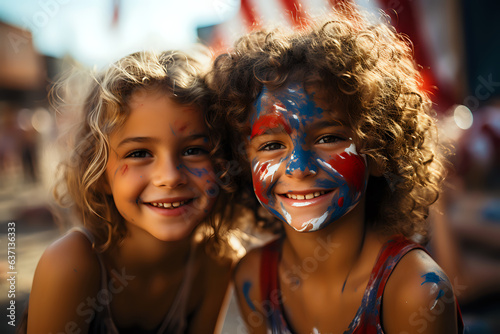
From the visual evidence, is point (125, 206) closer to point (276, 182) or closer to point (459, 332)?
point (276, 182)

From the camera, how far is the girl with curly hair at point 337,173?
47.4 inches

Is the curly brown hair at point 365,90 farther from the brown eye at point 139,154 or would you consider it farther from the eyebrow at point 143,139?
the brown eye at point 139,154

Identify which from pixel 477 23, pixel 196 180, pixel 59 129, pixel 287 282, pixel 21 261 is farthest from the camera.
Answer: pixel 21 261

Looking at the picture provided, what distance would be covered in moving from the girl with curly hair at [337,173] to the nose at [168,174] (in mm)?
269

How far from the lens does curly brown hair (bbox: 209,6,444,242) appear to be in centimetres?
124

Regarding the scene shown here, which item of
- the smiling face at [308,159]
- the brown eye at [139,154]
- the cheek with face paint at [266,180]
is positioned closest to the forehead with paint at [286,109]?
the smiling face at [308,159]

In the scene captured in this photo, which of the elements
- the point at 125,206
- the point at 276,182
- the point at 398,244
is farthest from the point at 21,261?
the point at 398,244

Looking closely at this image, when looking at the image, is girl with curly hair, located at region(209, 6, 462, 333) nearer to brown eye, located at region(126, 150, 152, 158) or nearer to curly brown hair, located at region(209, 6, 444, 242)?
curly brown hair, located at region(209, 6, 444, 242)

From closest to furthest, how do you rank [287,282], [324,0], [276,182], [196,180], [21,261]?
1. [276,182]
2. [196,180]
3. [287,282]
4. [324,0]
5. [21,261]

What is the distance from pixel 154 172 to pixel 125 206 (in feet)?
0.61

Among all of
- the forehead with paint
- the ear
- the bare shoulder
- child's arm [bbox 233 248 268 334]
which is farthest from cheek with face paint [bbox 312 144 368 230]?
the ear

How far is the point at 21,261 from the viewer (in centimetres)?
311

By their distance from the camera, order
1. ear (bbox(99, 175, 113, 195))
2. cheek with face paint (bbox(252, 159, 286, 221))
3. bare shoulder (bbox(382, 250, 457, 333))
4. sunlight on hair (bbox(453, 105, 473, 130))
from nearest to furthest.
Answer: bare shoulder (bbox(382, 250, 457, 333)) → cheek with face paint (bbox(252, 159, 286, 221)) → ear (bbox(99, 175, 113, 195)) → sunlight on hair (bbox(453, 105, 473, 130))

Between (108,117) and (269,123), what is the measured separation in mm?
617
